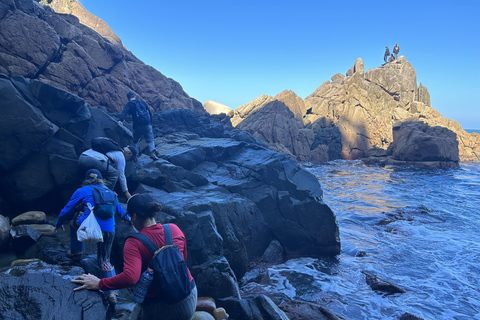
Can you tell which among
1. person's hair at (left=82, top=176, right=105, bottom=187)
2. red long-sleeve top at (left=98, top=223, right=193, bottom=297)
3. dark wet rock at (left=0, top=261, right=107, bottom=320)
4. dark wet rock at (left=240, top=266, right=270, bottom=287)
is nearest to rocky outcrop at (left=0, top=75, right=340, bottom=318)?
dark wet rock at (left=240, top=266, right=270, bottom=287)

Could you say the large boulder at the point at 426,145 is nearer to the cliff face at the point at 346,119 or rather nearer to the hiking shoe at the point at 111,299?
the cliff face at the point at 346,119

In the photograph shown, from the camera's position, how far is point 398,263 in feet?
33.8

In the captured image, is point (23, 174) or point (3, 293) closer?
point (3, 293)

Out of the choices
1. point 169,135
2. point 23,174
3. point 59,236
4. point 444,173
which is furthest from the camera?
point 444,173

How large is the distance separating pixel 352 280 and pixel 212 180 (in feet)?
19.6

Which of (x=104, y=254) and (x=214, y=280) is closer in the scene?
(x=104, y=254)

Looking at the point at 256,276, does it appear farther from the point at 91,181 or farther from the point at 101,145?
the point at 101,145

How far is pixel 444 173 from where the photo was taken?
104ft

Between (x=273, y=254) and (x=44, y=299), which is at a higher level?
(x=44, y=299)

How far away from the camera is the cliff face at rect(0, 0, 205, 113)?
13.9m

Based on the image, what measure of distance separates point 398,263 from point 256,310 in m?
7.69

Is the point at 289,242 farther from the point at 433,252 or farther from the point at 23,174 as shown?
the point at 23,174

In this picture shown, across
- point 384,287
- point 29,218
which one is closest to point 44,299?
point 29,218

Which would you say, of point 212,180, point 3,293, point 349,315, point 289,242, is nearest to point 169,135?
point 212,180
